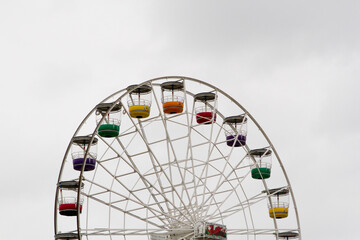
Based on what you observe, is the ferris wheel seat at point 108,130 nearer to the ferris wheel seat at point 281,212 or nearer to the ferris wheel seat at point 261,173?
the ferris wheel seat at point 261,173

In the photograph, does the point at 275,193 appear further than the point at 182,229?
Yes

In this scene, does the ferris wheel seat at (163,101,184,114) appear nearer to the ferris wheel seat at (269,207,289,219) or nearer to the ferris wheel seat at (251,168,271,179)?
the ferris wheel seat at (251,168,271,179)

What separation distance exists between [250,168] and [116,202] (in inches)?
235

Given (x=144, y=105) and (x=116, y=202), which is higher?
(x=144, y=105)

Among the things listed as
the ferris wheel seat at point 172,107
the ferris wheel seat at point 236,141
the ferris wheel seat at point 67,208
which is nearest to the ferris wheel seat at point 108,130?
the ferris wheel seat at point 172,107

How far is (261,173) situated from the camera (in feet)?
121

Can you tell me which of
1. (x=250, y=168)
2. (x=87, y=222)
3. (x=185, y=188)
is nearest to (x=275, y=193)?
(x=250, y=168)

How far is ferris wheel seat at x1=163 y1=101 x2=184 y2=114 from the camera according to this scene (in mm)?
34531

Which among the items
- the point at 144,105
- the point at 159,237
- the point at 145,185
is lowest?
the point at 159,237

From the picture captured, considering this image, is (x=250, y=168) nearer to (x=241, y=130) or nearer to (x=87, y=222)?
(x=241, y=130)

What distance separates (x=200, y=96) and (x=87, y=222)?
20.8 ft

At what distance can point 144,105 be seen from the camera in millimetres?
33875

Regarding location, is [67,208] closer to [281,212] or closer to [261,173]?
[261,173]

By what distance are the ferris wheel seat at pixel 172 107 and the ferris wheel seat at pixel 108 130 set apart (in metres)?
1.99
